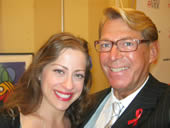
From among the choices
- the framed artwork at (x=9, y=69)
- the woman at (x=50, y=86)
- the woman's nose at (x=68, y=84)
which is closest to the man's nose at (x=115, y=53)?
the woman at (x=50, y=86)

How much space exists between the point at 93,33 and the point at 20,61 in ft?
3.78

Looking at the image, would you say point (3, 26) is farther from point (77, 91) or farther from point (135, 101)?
point (135, 101)

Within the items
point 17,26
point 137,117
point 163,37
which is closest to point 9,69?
point 17,26

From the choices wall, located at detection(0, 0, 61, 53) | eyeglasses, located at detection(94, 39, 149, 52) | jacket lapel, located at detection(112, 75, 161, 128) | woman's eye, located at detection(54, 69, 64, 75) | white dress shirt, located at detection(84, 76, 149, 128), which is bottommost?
white dress shirt, located at detection(84, 76, 149, 128)

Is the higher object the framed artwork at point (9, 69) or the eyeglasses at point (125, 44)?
the eyeglasses at point (125, 44)

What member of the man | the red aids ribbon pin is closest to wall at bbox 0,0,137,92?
the man

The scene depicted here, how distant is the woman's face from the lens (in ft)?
4.32

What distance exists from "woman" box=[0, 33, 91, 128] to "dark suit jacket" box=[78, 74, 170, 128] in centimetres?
42

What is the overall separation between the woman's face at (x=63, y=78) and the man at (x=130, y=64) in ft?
0.77

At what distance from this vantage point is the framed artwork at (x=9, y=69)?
6.54 feet

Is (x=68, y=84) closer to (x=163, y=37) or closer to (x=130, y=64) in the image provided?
(x=130, y=64)

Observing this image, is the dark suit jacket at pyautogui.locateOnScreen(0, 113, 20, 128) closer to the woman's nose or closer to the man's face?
the woman's nose

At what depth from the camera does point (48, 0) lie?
2336 mm

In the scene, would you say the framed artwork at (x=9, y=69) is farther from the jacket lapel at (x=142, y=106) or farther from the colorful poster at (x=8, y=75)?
the jacket lapel at (x=142, y=106)
